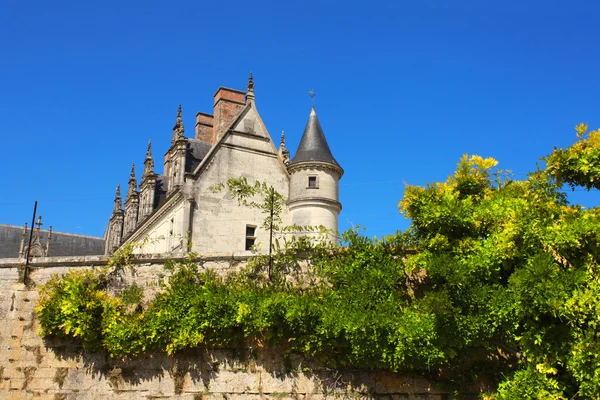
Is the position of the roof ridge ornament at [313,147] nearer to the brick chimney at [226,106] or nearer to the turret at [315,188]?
the turret at [315,188]

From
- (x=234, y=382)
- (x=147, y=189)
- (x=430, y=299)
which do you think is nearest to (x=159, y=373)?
(x=234, y=382)

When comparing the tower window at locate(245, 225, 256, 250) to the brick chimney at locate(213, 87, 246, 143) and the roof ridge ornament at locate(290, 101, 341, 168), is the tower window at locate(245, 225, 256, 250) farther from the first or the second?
the brick chimney at locate(213, 87, 246, 143)

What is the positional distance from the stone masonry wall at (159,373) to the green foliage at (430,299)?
26cm

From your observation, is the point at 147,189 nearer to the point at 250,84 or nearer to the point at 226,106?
the point at 226,106

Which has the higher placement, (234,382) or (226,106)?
(226,106)

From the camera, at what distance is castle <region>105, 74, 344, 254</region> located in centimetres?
1961

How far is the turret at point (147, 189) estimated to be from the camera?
2527 cm

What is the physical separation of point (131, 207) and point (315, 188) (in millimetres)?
12736

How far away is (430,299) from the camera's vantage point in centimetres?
933

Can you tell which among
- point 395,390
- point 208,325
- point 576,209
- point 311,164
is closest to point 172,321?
point 208,325

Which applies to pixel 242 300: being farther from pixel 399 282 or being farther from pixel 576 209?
pixel 576 209

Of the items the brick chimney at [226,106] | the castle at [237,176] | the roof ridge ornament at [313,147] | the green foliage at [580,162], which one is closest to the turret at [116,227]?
the castle at [237,176]

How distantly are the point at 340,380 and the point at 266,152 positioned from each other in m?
13.1

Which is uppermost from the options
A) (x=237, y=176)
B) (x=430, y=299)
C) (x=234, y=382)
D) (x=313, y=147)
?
(x=313, y=147)
